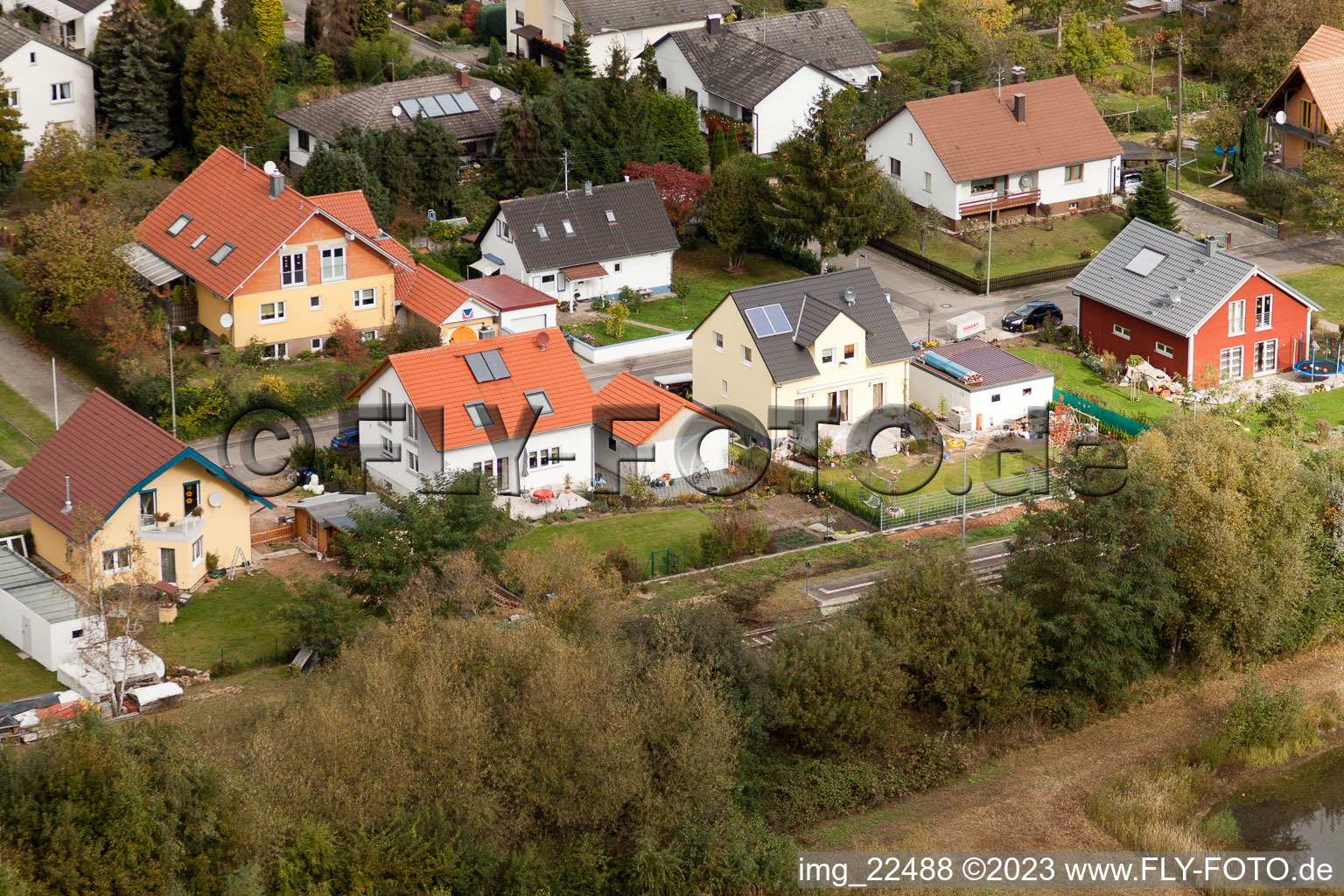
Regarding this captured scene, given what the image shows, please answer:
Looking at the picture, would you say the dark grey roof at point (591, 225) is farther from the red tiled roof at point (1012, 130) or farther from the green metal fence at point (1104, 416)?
the green metal fence at point (1104, 416)

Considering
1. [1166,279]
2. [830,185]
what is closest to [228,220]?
[830,185]

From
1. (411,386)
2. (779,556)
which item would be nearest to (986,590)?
(779,556)

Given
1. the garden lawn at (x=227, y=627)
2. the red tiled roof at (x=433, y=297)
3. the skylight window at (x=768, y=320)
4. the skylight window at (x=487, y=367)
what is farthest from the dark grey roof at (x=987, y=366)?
the garden lawn at (x=227, y=627)

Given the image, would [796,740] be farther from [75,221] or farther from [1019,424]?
[75,221]

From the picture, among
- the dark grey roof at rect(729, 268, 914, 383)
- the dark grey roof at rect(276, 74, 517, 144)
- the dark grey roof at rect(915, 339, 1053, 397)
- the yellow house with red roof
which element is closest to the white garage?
the dark grey roof at rect(915, 339, 1053, 397)

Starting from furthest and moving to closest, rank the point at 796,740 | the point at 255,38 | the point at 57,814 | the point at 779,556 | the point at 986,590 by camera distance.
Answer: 1. the point at 255,38
2. the point at 779,556
3. the point at 986,590
4. the point at 796,740
5. the point at 57,814

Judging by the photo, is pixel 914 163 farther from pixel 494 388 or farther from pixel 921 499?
pixel 494 388

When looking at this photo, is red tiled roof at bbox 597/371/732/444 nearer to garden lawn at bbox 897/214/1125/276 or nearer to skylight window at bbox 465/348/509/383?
skylight window at bbox 465/348/509/383
